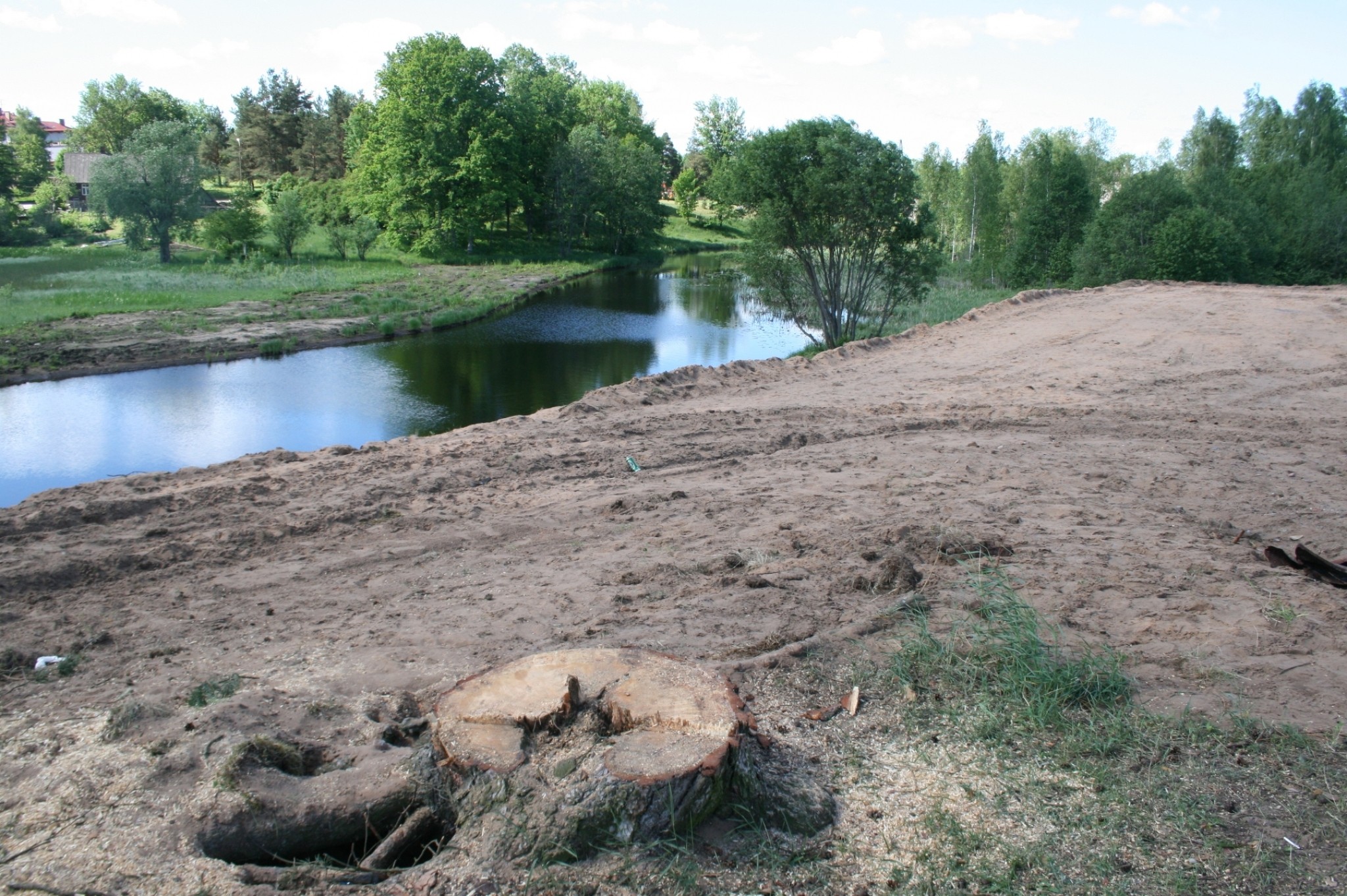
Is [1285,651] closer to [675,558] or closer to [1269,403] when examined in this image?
[675,558]

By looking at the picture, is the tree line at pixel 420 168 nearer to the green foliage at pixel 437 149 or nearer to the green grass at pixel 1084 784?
the green foliage at pixel 437 149

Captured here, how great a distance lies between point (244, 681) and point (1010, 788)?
371cm

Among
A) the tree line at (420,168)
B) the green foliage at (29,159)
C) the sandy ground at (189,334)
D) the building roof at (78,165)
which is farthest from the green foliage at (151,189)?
the building roof at (78,165)

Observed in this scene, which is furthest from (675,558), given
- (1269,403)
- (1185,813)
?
(1269,403)

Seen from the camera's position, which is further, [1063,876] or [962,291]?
[962,291]

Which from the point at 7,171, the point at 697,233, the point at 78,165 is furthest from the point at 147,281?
the point at 697,233

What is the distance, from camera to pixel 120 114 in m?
67.2

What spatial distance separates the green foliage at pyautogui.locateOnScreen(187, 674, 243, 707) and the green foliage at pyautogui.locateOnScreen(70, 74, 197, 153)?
6890cm

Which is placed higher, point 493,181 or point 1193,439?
point 493,181

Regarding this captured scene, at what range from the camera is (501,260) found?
44.6 metres

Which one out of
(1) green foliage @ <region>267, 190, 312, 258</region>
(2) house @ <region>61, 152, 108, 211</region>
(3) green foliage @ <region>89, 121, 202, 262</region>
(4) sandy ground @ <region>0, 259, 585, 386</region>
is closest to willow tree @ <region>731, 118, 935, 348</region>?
(4) sandy ground @ <region>0, 259, 585, 386</region>

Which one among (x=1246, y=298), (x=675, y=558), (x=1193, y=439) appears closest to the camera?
(x=675, y=558)

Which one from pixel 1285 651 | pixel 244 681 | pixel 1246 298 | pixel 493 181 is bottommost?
pixel 244 681

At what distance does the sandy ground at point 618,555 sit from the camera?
4137 mm
